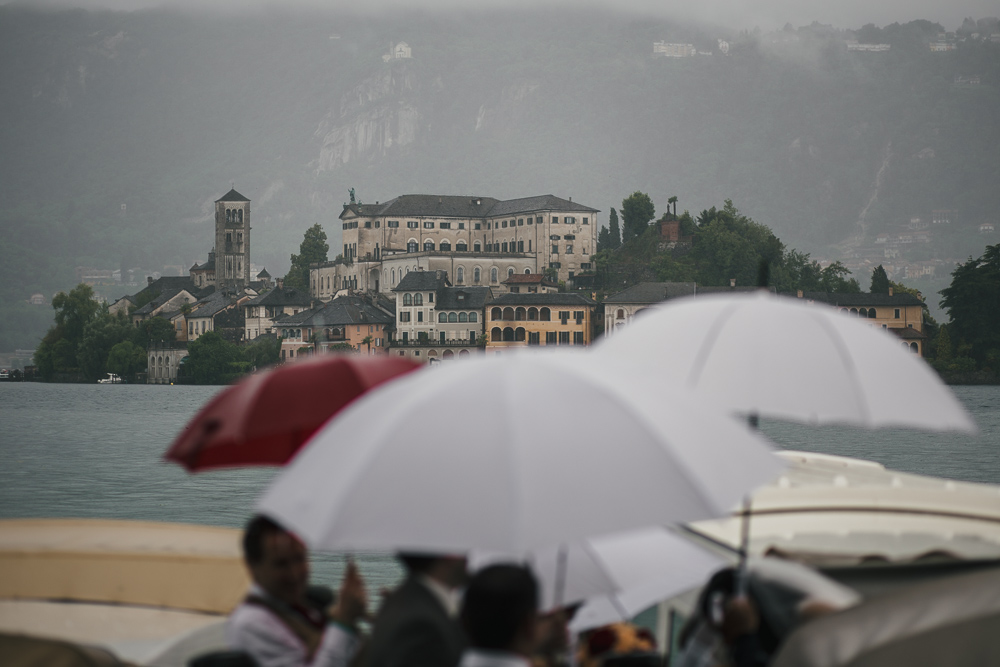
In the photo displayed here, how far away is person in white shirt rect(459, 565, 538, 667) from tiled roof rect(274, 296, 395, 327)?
110171 millimetres

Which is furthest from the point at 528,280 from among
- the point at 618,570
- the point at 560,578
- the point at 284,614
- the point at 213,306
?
the point at 284,614

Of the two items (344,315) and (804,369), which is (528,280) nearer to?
(344,315)

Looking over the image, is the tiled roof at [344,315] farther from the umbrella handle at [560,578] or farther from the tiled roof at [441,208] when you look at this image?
the umbrella handle at [560,578]

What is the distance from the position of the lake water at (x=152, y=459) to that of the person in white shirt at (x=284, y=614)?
8131 mm

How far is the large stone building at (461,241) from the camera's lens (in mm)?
116250

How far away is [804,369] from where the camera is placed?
4.98 m

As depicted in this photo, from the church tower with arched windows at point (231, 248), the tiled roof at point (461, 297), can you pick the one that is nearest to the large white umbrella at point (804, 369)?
the tiled roof at point (461, 297)

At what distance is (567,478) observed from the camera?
3.21 metres

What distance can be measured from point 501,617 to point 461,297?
10409 centimetres

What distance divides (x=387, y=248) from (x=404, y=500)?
122 meters

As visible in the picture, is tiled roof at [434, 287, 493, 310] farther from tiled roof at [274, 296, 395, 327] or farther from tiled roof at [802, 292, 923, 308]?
tiled roof at [802, 292, 923, 308]

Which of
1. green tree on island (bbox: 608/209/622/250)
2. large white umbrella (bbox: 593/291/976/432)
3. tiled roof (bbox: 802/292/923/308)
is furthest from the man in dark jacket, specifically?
green tree on island (bbox: 608/209/622/250)

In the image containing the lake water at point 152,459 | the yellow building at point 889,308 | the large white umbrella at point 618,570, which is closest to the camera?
the large white umbrella at point 618,570

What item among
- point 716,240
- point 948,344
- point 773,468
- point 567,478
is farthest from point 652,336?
point 716,240
